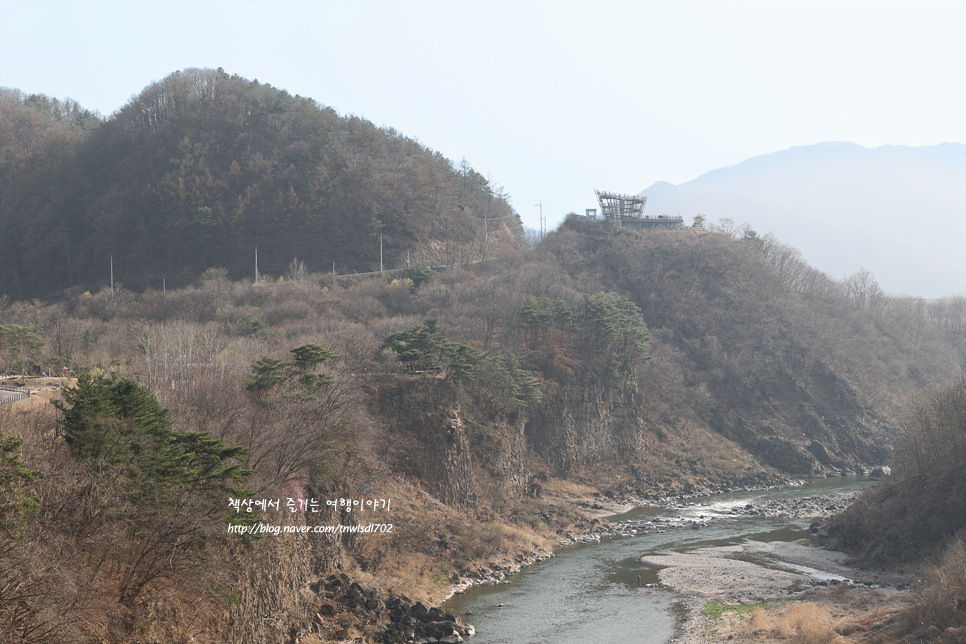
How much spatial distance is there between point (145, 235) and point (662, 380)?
66566mm

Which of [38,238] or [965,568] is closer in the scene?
[965,568]

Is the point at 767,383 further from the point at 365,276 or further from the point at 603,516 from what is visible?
the point at 365,276

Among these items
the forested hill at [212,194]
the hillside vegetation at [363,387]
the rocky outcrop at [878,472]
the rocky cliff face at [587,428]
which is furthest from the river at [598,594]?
the forested hill at [212,194]

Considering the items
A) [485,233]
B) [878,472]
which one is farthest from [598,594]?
[485,233]

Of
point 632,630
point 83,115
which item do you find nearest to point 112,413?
point 632,630

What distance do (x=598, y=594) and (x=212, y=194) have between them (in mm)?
77262

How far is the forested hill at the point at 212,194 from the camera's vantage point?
88062 millimetres

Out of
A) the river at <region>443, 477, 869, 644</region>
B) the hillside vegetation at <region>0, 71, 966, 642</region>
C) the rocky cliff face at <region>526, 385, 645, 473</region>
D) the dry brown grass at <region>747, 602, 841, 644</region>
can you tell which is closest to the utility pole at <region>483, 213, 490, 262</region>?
the hillside vegetation at <region>0, 71, 966, 642</region>

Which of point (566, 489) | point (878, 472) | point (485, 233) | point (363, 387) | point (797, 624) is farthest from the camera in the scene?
point (485, 233)

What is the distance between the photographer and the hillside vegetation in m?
20.5

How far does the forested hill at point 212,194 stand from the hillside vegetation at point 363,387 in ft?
1.93

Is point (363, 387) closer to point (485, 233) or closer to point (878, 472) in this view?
point (878, 472)

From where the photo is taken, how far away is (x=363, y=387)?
4488 cm

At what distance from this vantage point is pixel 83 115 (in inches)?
4582
